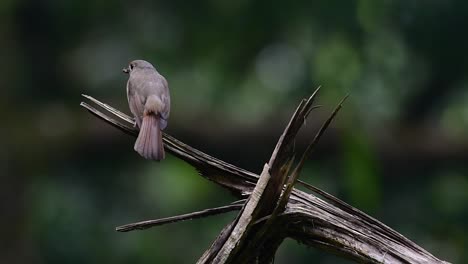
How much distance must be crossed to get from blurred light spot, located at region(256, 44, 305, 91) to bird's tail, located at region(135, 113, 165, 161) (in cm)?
714

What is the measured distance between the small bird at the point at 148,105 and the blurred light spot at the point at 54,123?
691 centimetres

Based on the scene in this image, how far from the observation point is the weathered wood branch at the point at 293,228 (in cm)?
333

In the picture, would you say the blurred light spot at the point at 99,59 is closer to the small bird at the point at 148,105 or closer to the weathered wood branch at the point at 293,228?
the small bird at the point at 148,105

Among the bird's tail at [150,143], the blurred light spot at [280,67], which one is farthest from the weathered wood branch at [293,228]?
the blurred light spot at [280,67]

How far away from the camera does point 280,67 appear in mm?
12336

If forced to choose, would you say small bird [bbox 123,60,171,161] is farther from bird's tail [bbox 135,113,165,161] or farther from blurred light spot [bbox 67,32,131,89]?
blurred light spot [bbox 67,32,131,89]

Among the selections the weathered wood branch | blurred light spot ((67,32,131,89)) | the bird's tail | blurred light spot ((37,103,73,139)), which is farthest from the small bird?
blurred light spot ((67,32,131,89))

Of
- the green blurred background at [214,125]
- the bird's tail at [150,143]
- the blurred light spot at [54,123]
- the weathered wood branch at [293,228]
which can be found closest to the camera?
the weathered wood branch at [293,228]

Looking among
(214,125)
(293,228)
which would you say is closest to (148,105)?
(293,228)

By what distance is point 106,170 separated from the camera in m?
13.5

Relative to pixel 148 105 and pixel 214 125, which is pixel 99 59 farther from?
pixel 148 105

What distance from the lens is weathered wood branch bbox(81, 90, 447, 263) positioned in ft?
10.9

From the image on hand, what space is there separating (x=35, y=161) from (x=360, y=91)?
4.10 metres

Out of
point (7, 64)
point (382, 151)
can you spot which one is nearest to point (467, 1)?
point (382, 151)
